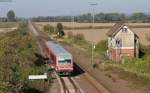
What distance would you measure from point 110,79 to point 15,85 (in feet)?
55.9

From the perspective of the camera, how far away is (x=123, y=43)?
57.5 metres

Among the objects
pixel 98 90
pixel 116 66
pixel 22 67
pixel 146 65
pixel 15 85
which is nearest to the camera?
pixel 15 85

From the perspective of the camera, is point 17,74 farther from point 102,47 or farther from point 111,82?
point 102,47

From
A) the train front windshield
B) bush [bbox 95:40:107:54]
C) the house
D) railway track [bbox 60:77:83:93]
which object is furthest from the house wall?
the train front windshield

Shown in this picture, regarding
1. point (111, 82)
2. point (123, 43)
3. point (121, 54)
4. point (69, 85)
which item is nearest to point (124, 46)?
point (123, 43)

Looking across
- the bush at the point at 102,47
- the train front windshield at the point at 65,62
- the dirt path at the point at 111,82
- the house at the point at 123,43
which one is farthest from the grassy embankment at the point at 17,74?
the bush at the point at 102,47

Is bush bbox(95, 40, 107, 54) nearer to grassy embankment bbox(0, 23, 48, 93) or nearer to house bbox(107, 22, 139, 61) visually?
house bbox(107, 22, 139, 61)

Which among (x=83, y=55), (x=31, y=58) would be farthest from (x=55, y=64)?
(x=83, y=55)

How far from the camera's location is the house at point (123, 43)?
57125 millimetres

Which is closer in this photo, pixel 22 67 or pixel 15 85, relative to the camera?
pixel 15 85

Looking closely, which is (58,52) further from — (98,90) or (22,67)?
(98,90)

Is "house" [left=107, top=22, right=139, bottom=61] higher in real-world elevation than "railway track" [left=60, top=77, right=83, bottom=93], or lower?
higher

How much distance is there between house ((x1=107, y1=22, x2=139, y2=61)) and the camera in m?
57.1

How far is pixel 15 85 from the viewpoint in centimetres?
2559
